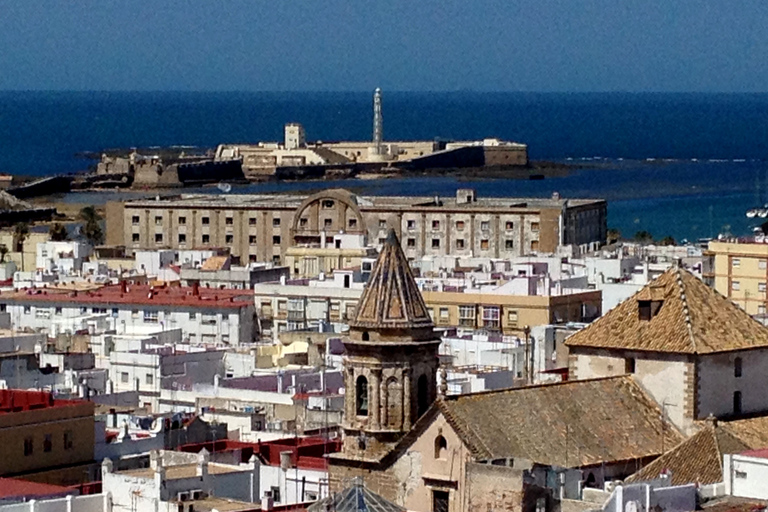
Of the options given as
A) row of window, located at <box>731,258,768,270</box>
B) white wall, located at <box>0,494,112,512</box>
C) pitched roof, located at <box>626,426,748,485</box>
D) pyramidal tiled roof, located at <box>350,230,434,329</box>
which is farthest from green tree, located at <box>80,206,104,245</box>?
pitched roof, located at <box>626,426,748,485</box>

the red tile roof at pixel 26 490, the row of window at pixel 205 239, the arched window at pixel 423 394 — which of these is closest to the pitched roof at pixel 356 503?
the arched window at pixel 423 394

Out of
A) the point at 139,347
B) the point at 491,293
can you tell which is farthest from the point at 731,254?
the point at 139,347

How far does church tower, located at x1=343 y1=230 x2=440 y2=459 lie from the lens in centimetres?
3434

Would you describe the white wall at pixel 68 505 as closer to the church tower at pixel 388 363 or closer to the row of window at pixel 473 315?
the church tower at pixel 388 363

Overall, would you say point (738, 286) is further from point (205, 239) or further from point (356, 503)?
point (356, 503)

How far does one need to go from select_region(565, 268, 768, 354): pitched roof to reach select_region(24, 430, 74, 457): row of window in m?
8.46

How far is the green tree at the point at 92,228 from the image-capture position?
113762mm

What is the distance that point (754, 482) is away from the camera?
31.5m

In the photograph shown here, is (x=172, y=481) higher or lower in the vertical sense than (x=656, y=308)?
lower

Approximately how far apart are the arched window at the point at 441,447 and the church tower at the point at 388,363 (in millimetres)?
959

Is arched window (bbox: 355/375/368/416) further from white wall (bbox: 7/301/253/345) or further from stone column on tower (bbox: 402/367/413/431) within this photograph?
white wall (bbox: 7/301/253/345)

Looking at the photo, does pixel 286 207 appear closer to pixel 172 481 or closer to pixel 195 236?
pixel 195 236

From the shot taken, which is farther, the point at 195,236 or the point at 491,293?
the point at 195,236

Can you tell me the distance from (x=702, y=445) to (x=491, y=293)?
32694mm
